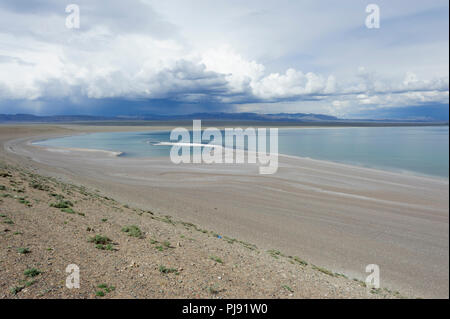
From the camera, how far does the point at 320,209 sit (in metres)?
17.8

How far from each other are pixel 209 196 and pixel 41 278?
14.3 meters

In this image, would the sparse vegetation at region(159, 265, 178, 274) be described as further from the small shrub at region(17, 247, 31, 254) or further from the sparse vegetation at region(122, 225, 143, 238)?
the small shrub at region(17, 247, 31, 254)

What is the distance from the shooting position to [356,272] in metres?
11.0

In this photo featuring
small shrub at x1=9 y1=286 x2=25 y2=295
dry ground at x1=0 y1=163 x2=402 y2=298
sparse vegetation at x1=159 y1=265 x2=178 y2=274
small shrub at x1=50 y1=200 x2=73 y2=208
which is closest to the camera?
small shrub at x1=9 y1=286 x2=25 y2=295

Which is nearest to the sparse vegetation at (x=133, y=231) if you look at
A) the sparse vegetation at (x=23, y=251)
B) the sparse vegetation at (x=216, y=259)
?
the sparse vegetation at (x=216, y=259)

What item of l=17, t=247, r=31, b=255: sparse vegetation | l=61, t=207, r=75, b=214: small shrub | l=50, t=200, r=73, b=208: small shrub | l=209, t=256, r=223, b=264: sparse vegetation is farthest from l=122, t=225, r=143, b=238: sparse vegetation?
l=50, t=200, r=73, b=208: small shrub

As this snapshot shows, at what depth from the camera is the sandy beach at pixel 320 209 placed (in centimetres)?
1202

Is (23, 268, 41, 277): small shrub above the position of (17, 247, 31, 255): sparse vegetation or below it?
below

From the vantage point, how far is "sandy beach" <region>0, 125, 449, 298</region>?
39.4ft

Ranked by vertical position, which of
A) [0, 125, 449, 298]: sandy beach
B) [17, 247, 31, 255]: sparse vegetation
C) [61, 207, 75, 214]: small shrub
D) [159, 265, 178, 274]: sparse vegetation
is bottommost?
[0, 125, 449, 298]: sandy beach

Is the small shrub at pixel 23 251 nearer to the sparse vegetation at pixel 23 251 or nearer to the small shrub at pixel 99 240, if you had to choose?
the sparse vegetation at pixel 23 251
